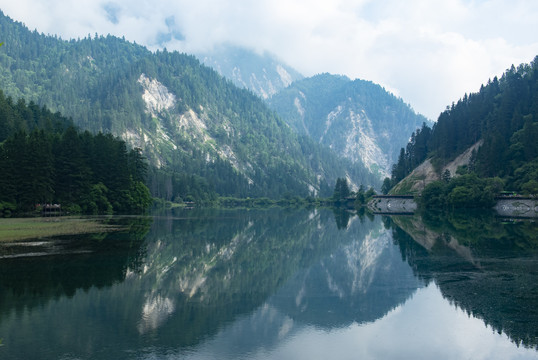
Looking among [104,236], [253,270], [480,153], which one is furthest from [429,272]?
[480,153]

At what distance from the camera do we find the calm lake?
741 inches

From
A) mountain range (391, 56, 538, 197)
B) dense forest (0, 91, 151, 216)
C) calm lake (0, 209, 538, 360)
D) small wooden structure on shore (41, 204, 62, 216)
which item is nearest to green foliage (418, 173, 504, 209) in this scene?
mountain range (391, 56, 538, 197)

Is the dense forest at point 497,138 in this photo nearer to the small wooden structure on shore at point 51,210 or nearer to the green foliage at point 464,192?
the green foliage at point 464,192

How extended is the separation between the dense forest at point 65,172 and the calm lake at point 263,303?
1801 inches

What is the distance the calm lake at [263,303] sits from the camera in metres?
18.8

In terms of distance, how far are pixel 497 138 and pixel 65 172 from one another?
128358 mm

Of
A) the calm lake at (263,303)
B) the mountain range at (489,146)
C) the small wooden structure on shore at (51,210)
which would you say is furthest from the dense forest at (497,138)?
the small wooden structure on shore at (51,210)

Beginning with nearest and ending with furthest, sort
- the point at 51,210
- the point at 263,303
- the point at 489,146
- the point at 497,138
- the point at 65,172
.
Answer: the point at 263,303 < the point at 51,210 < the point at 65,172 < the point at 497,138 < the point at 489,146

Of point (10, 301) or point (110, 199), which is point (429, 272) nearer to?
point (10, 301)

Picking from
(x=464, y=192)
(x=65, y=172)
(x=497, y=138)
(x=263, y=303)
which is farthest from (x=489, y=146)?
(x=263, y=303)

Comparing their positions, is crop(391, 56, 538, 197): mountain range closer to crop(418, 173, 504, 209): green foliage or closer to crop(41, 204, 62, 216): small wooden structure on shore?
crop(418, 173, 504, 209): green foliage

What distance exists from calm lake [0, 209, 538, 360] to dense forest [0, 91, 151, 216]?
4575cm

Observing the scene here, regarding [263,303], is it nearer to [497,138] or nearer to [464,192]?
[464,192]

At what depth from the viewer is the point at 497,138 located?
5733 inches
